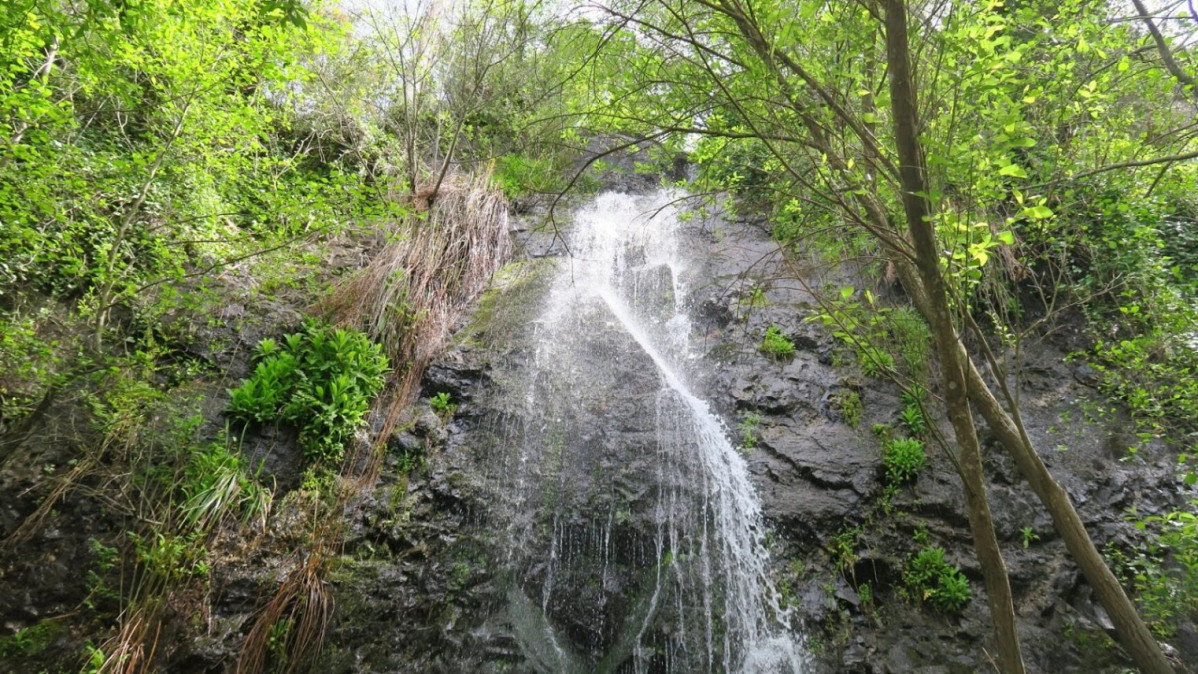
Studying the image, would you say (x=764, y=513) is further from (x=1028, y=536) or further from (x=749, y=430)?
(x=1028, y=536)

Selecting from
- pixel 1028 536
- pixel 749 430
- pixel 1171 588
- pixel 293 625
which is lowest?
pixel 293 625

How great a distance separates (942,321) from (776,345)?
3.83 meters

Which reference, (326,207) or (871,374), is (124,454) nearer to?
(326,207)

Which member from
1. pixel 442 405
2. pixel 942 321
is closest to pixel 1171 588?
pixel 942 321

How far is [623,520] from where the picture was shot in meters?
4.91

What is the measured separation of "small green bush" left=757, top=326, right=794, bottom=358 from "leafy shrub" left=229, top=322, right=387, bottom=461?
15.2 ft

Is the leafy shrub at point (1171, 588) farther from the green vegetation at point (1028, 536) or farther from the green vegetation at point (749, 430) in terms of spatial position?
the green vegetation at point (749, 430)

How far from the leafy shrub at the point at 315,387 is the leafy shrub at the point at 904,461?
5409 mm

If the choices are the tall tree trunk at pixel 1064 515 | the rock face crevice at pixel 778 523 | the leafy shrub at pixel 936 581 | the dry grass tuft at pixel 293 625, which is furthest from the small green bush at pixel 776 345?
the dry grass tuft at pixel 293 625

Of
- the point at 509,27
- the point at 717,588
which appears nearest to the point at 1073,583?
the point at 717,588

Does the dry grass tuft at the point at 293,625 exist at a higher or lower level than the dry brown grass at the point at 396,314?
lower

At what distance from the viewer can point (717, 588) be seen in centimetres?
454

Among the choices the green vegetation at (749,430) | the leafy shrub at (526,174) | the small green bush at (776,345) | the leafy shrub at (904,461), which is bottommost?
the leafy shrub at (904,461)

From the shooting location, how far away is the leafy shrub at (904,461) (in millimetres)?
5121
